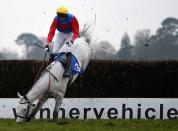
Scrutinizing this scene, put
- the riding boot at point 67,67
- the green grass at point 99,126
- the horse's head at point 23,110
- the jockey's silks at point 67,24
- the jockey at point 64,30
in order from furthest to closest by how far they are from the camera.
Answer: the jockey's silks at point 67,24
the jockey at point 64,30
the riding boot at point 67,67
the horse's head at point 23,110
the green grass at point 99,126

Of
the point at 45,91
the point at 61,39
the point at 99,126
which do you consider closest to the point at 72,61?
the point at 61,39

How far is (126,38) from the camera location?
40.2 m

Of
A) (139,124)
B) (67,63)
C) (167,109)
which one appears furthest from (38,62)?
(139,124)

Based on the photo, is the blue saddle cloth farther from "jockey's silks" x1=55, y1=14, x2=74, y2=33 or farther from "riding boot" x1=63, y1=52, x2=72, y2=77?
"jockey's silks" x1=55, y1=14, x2=74, y2=33

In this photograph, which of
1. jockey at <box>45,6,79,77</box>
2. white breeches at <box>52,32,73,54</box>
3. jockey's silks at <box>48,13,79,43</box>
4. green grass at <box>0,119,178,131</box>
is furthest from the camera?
white breeches at <box>52,32,73,54</box>

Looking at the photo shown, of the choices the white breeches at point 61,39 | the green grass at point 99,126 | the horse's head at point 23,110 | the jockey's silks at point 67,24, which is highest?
the jockey's silks at point 67,24

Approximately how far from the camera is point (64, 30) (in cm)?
1609

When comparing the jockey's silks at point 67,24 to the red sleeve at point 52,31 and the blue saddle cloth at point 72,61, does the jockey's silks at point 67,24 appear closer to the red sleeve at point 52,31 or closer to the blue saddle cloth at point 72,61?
the red sleeve at point 52,31

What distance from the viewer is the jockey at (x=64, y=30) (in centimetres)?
1542

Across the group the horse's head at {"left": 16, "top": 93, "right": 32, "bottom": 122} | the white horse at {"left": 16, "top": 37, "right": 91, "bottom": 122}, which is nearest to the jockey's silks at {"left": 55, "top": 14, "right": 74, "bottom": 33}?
the white horse at {"left": 16, "top": 37, "right": 91, "bottom": 122}

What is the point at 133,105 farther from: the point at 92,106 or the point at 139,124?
the point at 139,124

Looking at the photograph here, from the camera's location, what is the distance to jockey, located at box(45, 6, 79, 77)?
15422mm

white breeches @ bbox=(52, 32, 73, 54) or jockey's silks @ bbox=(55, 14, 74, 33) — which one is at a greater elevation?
jockey's silks @ bbox=(55, 14, 74, 33)

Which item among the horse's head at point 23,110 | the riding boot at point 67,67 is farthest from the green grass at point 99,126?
the riding boot at point 67,67
